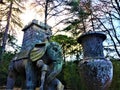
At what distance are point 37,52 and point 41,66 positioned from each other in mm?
333

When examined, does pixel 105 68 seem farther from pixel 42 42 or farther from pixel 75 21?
pixel 75 21

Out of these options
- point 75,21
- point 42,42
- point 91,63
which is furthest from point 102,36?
point 75,21

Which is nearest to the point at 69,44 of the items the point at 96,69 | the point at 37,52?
the point at 96,69

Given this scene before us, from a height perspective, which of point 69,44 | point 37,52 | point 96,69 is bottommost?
point 96,69

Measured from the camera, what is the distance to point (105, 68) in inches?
201

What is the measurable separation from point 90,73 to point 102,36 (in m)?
0.98

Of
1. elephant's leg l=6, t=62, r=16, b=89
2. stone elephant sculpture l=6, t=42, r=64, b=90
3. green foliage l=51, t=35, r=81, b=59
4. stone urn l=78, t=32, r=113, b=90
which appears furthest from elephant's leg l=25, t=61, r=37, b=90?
green foliage l=51, t=35, r=81, b=59

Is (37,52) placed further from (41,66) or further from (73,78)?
(73,78)

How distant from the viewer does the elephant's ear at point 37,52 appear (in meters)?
4.69

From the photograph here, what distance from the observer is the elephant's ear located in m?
4.69

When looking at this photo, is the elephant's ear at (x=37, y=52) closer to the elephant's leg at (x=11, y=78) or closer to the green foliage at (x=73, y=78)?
the elephant's leg at (x=11, y=78)

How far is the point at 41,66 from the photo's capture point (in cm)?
454

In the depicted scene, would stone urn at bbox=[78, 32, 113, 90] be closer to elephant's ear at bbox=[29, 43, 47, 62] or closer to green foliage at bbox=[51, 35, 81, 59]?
elephant's ear at bbox=[29, 43, 47, 62]

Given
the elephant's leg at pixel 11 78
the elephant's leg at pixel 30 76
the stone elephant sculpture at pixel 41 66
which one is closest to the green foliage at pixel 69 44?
the elephant's leg at pixel 11 78
